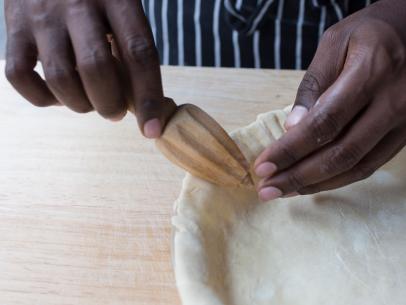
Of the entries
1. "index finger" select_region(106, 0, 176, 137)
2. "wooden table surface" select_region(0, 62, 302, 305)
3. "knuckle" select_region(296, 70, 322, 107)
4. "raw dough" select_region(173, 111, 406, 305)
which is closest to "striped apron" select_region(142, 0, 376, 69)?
"wooden table surface" select_region(0, 62, 302, 305)

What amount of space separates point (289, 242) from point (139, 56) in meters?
0.44

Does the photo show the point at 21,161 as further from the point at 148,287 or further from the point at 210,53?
the point at 210,53

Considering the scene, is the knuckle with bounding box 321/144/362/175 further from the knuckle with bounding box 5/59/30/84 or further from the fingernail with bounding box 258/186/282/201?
the knuckle with bounding box 5/59/30/84

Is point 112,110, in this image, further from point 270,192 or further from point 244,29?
point 244,29

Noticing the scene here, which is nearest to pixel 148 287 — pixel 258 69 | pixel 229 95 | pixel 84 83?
pixel 84 83

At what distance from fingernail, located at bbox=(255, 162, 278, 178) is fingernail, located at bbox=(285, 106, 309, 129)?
2.7 inches

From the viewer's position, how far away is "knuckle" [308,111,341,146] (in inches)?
30.6

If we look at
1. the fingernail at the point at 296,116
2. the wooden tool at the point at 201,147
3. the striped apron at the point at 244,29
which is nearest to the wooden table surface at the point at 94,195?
the striped apron at the point at 244,29

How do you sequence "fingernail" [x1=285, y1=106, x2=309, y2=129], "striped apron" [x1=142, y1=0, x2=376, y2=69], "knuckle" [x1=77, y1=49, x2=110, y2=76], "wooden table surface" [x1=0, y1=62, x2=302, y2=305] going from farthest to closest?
"striped apron" [x1=142, y1=0, x2=376, y2=69]
"wooden table surface" [x1=0, y1=62, x2=302, y2=305]
"fingernail" [x1=285, y1=106, x2=309, y2=129]
"knuckle" [x1=77, y1=49, x2=110, y2=76]

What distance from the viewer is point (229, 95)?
4.24 feet

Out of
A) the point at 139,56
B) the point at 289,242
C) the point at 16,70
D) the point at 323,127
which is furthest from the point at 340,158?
the point at 16,70

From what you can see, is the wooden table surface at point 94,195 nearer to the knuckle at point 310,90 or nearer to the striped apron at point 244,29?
the striped apron at point 244,29

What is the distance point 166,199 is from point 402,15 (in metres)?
0.57

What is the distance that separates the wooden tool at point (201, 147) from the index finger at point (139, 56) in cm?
4
